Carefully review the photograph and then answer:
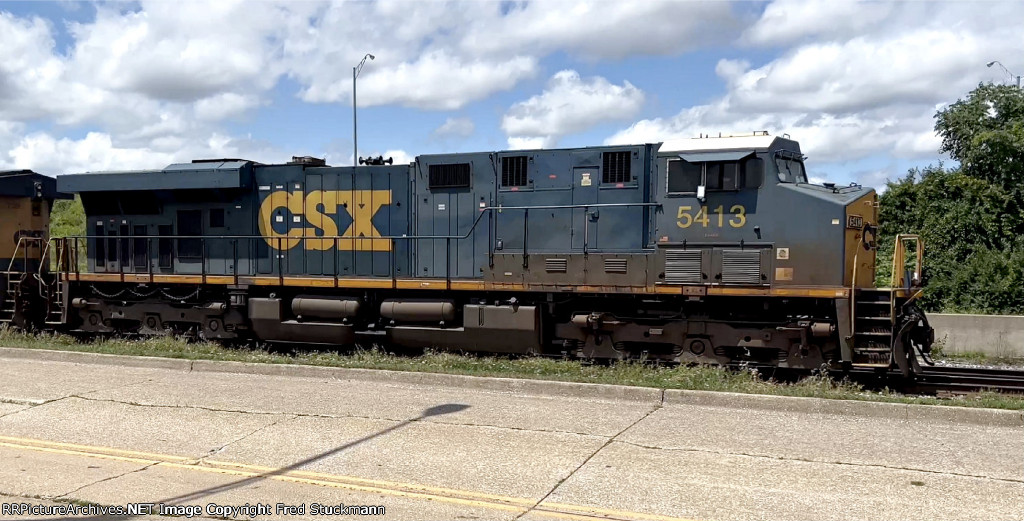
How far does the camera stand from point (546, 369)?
10984 mm

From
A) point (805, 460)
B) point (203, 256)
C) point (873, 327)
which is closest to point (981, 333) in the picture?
point (873, 327)

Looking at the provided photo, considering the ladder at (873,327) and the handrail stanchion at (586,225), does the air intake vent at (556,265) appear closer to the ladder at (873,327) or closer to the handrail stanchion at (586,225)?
the handrail stanchion at (586,225)

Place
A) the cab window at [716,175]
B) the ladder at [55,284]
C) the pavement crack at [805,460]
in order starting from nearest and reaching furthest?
the pavement crack at [805,460] < the cab window at [716,175] < the ladder at [55,284]

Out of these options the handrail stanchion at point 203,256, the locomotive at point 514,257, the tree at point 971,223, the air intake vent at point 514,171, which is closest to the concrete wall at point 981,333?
the tree at point 971,223

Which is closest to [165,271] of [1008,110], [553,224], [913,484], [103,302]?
[103,302]

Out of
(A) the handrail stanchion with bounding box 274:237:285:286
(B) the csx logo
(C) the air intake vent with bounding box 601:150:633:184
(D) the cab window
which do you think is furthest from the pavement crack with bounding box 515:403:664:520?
(A) the handrail stanchion with bounding box 274:237:285:286

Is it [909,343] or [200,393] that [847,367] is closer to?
[909,343]

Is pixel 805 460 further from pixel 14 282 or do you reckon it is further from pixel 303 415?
pixel 14 282

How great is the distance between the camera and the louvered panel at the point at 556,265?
1186 centimetres

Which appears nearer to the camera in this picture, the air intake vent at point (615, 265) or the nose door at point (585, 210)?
the air intake vent at point (615, 265)

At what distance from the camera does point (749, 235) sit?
10.9 m

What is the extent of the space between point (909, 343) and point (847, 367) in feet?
2.64

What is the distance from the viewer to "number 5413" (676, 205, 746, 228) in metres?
11.0

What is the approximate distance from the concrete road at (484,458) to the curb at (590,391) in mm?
121
